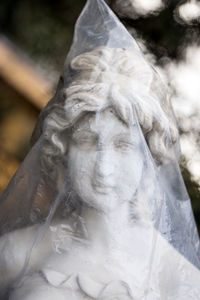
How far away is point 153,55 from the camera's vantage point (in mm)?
1865

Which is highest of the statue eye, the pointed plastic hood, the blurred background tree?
the pointed plastic hood

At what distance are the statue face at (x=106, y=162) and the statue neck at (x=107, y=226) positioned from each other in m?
0.01

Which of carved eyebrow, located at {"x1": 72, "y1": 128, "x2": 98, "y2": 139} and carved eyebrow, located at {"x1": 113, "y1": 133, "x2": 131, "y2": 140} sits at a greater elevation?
carved eyebrow, located at {"x1": 72, "y1": 128, "x2": 98, "y2": 139}

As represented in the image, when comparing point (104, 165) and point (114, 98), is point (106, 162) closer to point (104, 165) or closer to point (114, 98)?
point (104, 165)

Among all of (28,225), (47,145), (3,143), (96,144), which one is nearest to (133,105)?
(96,144)

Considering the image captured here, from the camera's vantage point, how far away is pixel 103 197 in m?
0.99

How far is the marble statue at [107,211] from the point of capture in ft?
3.18

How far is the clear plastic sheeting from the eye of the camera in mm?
973

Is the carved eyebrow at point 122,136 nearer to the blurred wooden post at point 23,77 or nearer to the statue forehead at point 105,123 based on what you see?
the statue forehead at point 105,123

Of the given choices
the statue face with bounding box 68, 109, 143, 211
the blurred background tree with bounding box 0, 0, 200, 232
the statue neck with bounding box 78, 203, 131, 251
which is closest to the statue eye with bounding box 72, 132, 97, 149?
the statue face with bounding box 68, 109, 143, 211

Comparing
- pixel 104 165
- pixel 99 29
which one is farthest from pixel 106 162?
pixel 99 29

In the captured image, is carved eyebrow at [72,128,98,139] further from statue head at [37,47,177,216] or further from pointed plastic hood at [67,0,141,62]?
pointed plastic hood at [67,0,141,62]

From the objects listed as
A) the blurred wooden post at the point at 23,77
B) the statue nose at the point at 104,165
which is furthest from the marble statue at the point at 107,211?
the blurred wooden post at the point at 23,77

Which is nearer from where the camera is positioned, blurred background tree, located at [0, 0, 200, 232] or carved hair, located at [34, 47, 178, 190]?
carved hair, located at [34, 47, 178, 190]
